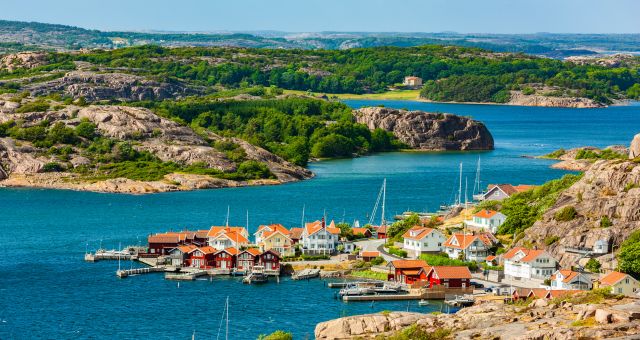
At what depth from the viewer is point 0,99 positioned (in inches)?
5192

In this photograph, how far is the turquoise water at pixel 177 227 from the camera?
55.0 m

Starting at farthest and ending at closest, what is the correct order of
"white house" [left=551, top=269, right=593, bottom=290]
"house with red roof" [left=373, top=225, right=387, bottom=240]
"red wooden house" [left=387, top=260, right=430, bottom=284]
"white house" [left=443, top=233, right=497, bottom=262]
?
"house with red roof" [left=373, top=225, right=387, bottom=240], "white house" [left=443, top=233, right=497, bottom=262], "red wooden house" [left=387, top=260, right=430, bottom=284], "white house" [left=551, top=269, right=593, bottom=290]

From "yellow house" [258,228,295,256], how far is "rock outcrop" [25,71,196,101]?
95.5 m

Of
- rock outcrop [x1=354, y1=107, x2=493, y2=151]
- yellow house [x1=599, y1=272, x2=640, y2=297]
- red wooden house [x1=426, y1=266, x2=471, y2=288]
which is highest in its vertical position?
yellow house [x1=599, y1=272, x2=640, y2=297]

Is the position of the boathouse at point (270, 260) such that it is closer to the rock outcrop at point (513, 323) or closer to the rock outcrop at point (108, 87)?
the rock outcrop at point (513, 323)

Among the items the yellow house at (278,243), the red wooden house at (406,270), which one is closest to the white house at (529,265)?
the red wooden house at (406,270)

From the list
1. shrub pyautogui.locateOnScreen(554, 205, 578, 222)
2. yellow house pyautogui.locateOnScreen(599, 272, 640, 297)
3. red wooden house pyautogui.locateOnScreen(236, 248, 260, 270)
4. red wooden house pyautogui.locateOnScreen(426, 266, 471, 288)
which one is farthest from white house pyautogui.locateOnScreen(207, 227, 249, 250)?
yellow house pyautogui.locateOnScreen(599, 272, 640, 297)

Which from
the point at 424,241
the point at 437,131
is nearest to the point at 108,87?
the point at 437,131

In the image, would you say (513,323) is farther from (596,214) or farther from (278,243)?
(278,243)

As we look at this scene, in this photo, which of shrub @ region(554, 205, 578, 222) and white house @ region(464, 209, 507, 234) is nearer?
shrub @ region(554, 205, 578, 222)

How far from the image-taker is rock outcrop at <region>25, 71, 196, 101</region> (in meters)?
164

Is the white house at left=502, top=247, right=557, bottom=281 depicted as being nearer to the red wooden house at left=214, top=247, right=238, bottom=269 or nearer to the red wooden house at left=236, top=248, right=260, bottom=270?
the red wooden house at left=236, top=248, right=260, bottom=270

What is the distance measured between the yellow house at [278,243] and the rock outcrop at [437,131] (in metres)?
78.3

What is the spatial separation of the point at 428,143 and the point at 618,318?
11185 cm
